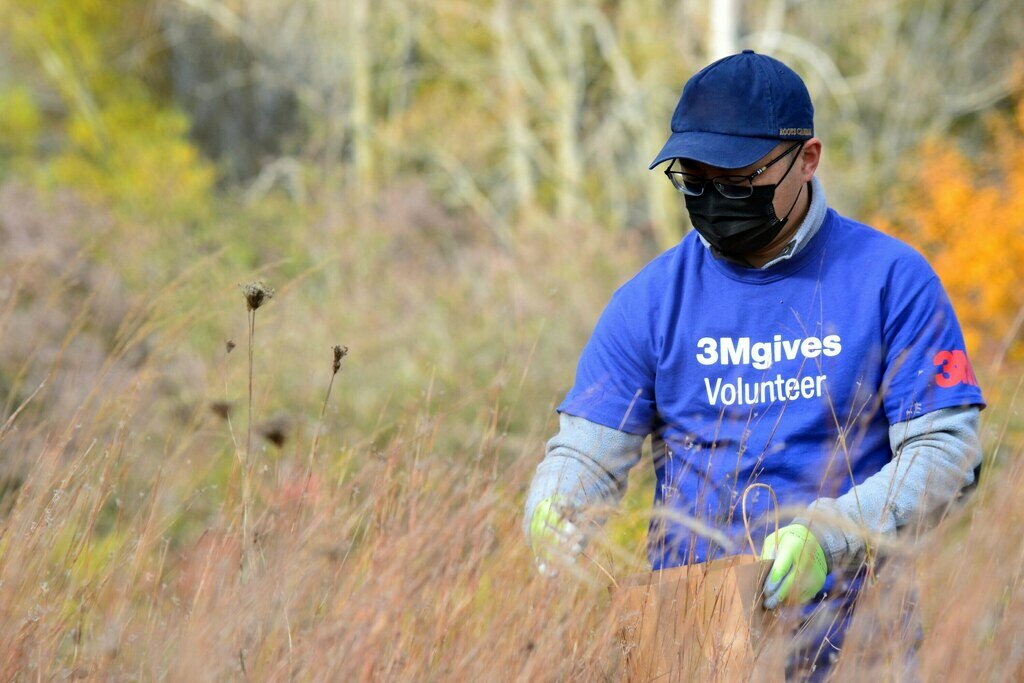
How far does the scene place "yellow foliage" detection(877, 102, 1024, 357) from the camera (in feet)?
41.5

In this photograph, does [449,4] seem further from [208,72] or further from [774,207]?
[774,207]

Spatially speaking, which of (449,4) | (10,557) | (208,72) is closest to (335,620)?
(10,557)

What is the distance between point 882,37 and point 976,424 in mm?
19107

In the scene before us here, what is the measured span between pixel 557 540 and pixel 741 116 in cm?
89

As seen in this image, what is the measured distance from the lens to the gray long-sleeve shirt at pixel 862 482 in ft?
6.55

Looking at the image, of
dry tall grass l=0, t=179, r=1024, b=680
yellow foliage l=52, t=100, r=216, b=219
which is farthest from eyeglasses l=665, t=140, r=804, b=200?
yellow foliage l=52, t=100, r=216, b=219

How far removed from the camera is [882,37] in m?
19.9

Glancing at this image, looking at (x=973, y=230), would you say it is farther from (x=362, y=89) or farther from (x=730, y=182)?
(x=730, y=182)

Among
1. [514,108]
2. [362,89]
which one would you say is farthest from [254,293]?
[514,108]

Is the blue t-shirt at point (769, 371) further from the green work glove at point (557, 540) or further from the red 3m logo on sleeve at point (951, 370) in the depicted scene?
the green work glove at point (557, 540)

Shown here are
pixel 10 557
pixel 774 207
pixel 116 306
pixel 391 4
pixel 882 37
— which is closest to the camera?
pixel 10 557

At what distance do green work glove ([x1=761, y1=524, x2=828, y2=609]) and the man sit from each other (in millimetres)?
13

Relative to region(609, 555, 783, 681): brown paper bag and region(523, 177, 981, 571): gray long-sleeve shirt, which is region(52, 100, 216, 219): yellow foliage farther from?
region(609, 555, 783, 681): brown paper bag

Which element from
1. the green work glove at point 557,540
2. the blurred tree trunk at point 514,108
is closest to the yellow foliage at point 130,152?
the blurred tree trunk at point 514,108
